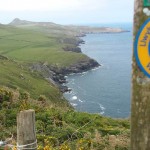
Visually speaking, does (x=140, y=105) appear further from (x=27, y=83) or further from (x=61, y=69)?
(x=61, y=69)

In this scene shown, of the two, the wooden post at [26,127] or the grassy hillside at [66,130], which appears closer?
the wooden post at [26,127]

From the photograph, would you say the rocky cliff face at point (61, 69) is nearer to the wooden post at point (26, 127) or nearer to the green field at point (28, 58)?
the green field at point (28, 58)

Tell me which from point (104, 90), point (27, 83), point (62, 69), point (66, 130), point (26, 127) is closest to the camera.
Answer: point (26, 127)

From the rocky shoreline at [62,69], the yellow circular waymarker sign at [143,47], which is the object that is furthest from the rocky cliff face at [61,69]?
the yellow circular waymarker sign at [143,47]

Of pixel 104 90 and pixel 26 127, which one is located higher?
pixel 26 127

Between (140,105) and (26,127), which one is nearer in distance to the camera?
(140,105)

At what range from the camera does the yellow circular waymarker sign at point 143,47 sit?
119 inches

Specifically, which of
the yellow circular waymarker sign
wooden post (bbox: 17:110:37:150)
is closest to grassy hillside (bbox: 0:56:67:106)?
wooden post (bbox: 17:110:37:150)

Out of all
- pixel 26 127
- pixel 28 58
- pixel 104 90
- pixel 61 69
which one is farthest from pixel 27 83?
pixel 28 58

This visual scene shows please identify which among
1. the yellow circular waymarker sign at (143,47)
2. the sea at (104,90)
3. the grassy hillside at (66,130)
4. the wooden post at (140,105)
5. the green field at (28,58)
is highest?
the yellow circular waymarker sign at (143,47)

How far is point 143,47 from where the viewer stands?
3.05 meters

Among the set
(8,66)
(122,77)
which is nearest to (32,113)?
(8,66)

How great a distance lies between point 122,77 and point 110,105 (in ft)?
86.3

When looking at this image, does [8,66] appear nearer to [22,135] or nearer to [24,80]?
[24,80]
